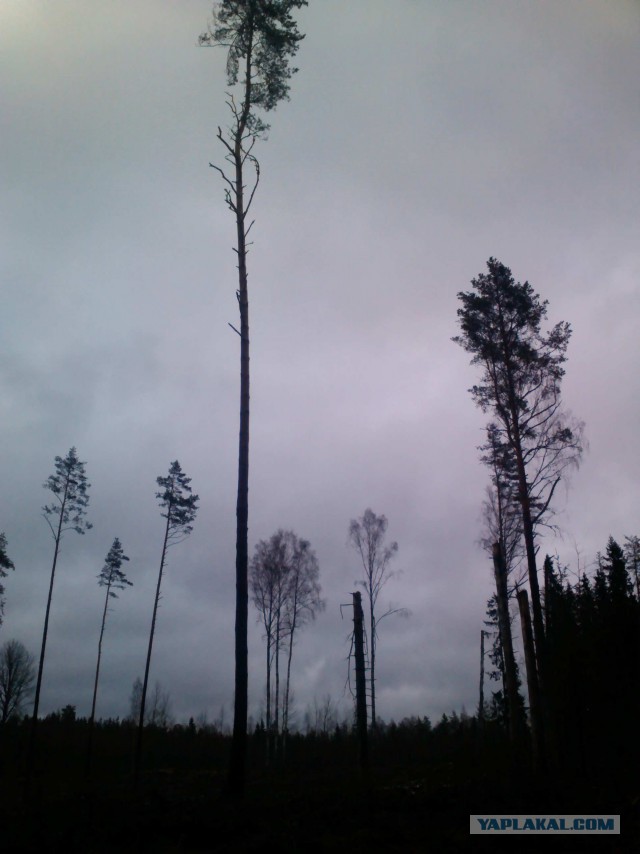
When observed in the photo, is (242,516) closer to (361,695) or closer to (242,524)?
(242,524)

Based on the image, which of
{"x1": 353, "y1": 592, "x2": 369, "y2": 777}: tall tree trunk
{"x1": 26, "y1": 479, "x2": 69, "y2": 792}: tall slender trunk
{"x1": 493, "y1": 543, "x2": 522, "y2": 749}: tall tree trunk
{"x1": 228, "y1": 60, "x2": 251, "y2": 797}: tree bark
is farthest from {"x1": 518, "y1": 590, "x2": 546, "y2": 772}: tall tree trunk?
{"x1": 26, "y1": 479, "x2": 69, "y2": 792}: tall slender trunk

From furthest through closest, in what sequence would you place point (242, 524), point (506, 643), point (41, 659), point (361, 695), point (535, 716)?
point (41, 659) → point (361, 695) → point (506, 643) → point (535, 716) → point (242, 524)

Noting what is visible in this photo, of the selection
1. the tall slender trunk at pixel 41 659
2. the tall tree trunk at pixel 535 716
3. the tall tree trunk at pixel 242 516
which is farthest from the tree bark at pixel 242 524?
the tall slender trunk at pixel 41 659

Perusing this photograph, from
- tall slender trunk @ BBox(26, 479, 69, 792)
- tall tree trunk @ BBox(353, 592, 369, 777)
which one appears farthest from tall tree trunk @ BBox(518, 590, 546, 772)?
tall slender trunk @ BBox(26, 479, 69, 792)

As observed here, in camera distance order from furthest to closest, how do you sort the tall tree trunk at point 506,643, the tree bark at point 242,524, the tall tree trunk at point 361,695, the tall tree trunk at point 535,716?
the tall tree trunk at point 361,695, the tall tree trunk at point 506,643, the tall tree trunk at point 535,716, the tree bark at point 242,524

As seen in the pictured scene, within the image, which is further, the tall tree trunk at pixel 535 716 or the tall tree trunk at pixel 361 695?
the tall tree trunk at pixel 361 695

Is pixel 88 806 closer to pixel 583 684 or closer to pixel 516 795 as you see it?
pixel 516 795

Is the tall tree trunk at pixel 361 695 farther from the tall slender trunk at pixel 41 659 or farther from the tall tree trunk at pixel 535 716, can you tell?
the tall slender trunk at pixel 41 659

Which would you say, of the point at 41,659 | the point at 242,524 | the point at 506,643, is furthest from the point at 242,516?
the point at 41,659

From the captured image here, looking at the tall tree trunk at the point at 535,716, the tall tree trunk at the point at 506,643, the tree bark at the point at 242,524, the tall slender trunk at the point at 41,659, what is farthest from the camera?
the tall slender trunk at the point at 41,659

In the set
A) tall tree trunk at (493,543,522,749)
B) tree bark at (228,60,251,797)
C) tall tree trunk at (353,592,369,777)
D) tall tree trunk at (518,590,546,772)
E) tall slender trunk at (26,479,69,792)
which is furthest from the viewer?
tall slender trunk at (26,479,69,792)

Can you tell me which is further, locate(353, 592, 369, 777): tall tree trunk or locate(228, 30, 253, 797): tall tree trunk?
locate(353, 592, 369, 777): tall tree trunk

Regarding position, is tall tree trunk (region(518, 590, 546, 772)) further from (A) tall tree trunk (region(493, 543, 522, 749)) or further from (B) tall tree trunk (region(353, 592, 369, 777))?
(B) tall tree trunk (region(353, 592, 369, 777))

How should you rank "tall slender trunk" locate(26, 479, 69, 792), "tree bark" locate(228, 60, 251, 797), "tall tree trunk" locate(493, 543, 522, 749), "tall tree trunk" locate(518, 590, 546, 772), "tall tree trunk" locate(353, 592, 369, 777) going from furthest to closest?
1. "tall slender trunk" locate(26, 479, 69, 792)
2. "tall tree trunk" locate(353, 592, 369, 777)
3. "tall tree trunk" locate(493, 543, 522, 749)
4. "tall tree trunk" locate(518, 590, 546, 772)
5. "tree bark" locate(228, 60, 251, 797)
